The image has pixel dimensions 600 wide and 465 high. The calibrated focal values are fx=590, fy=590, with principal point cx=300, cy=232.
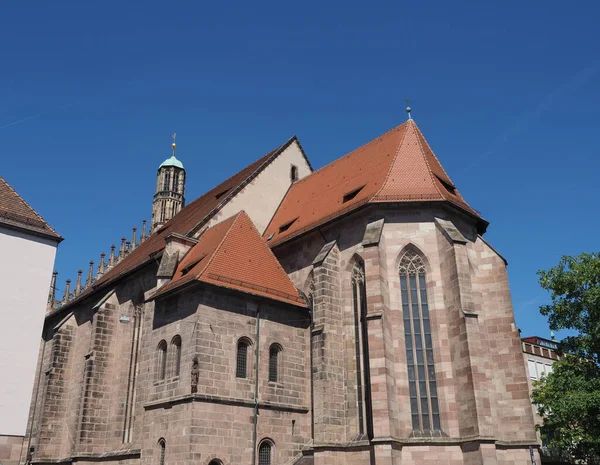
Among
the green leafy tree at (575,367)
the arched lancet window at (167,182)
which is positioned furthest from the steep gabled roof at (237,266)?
the arched lancet window at (167,182)

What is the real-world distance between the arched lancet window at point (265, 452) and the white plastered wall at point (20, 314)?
6746mm

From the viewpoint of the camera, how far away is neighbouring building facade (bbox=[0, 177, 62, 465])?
15.0 m

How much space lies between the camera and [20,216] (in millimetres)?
17000

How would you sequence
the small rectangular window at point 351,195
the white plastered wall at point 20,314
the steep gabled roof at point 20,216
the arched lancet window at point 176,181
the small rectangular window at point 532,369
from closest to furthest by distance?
the white plastered wall at point 20,314, the steep gabled roof at point 20,216, the small rectangular window at point 351,195, the arched lancet window at point 176,181, the small rectangular window at point 532,369

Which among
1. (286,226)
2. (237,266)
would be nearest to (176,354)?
(237,266)

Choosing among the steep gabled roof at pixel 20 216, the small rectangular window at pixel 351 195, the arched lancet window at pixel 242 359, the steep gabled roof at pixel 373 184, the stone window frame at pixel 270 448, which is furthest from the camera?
the small rectangular window at pixel 351 195

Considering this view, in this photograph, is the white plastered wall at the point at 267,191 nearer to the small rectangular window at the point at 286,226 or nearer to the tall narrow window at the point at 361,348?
the small rectangular window at the point at 286,226

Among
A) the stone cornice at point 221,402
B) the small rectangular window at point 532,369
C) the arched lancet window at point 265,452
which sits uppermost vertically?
the small rectangular window at point 532,369

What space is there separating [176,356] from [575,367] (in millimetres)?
14303

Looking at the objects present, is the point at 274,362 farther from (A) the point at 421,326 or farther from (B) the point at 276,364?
(A) the point at 421,326

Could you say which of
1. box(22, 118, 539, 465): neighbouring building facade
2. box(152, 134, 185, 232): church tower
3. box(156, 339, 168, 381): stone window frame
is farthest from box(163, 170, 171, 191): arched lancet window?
box(156, 339, 168, 381): stone window frame

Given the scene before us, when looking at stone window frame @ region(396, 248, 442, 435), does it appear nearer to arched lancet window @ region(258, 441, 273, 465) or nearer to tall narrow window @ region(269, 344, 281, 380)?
tall narrow window @ region(269, 344, 281, 380)

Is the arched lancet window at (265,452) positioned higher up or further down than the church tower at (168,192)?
further down

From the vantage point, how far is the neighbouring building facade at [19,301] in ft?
49.2
